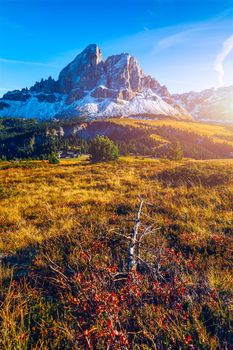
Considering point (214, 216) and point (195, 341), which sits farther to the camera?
point (214, 216)

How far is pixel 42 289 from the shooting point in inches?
157

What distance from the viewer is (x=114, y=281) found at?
385 cm

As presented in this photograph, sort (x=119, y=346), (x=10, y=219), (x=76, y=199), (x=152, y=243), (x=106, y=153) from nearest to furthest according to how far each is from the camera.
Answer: (x=119, y=346)
(x=152, y=243)
(x=10, y=219)
(x=76, y=199)
(x=106, y=153)

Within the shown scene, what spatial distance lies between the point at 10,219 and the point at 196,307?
7.77 m

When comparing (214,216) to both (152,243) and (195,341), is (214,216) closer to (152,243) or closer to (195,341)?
(152,243)

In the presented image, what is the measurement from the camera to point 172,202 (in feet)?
33.6

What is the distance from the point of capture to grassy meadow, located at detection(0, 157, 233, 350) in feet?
9.71

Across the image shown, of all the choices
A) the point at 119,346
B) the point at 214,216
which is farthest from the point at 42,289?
the point at 214,216

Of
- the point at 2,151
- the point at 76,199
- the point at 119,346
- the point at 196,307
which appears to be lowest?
the point at 2,151

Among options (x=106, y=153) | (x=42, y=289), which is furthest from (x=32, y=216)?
(x=106, y=153)

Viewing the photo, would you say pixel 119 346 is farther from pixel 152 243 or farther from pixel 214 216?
pixel 214 216

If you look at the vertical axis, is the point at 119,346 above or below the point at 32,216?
above

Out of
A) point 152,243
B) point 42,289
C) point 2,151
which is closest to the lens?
point 42,289

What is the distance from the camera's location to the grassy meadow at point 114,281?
9.71ft
